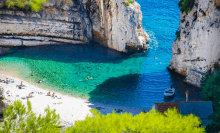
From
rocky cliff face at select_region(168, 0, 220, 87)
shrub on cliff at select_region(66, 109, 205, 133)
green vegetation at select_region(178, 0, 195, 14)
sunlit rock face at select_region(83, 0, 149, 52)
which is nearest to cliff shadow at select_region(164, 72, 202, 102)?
rocky cliff face at select_region(168, 0, 220, 87)

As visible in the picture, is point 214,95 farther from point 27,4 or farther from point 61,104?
point 27,4

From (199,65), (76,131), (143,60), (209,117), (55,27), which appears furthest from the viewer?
(55,27)

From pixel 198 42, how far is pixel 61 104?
734 inches

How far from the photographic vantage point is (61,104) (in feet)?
110

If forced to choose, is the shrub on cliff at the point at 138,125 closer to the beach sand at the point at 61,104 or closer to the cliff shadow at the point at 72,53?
the beach sand at the point at 61,104

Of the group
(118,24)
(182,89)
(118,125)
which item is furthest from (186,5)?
(118,125)

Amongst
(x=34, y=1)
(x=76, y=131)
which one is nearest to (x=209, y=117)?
(x=76, y=131)

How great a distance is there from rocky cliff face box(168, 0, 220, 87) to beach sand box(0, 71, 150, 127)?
31.2 feet

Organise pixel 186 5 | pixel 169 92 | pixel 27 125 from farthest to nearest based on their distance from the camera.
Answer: pixel 186 5 < pixel 169 92 < pixel 27 125

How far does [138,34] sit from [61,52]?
1284 centimetres

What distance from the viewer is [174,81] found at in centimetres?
3906

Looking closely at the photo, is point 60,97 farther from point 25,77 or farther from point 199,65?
point 199,65

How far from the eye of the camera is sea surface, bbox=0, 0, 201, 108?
36469 mm

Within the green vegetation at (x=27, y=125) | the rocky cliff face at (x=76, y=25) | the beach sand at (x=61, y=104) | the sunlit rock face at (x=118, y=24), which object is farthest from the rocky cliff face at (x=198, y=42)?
the green vegetation at (x=27, y=125)
